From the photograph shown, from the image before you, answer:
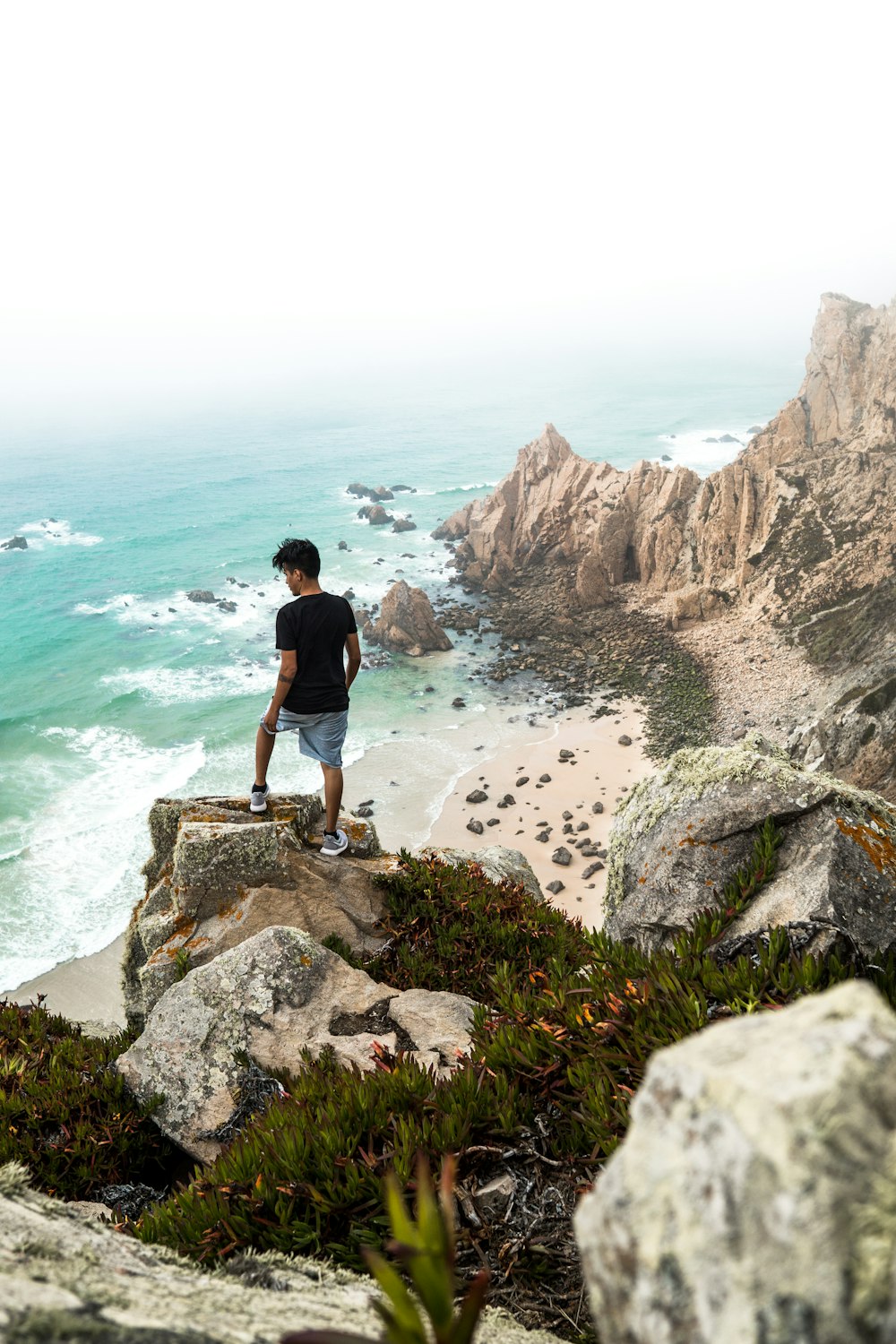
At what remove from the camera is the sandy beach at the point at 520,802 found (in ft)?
78.6

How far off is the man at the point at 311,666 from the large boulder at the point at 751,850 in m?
3.20

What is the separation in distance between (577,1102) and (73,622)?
68.6 m

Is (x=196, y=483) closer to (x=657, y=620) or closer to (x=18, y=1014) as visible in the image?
(x=657, y=620)

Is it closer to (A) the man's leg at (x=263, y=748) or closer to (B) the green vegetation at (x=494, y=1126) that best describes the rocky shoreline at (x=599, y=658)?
(A) the man's leg at (x=263, y=748)

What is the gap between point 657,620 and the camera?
49219 millimetres

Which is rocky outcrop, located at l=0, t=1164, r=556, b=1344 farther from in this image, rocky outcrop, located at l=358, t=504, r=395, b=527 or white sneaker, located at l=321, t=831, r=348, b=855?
rocky outcrop, located at l=358, t=504, r=395, b=527

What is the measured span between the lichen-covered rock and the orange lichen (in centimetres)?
506

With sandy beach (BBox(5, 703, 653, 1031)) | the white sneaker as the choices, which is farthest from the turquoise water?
the white sneaker

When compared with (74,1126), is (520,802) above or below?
below

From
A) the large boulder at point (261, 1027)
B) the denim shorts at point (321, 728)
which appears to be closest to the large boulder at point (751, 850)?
the large boulder at point (261, 1027)

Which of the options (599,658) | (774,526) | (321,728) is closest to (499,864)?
(321,728)

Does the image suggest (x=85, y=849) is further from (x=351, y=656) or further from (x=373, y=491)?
(x=373, y=491)

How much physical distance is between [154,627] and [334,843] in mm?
57844

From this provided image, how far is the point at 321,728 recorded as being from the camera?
8.21m
